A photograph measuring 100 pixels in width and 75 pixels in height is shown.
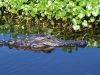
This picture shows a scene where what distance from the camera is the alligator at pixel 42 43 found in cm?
668

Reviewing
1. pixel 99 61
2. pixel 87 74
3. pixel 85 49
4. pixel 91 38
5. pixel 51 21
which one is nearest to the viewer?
pixel 87 74

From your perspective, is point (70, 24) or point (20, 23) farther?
point (20, 23)

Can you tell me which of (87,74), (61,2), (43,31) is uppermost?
(61,2)

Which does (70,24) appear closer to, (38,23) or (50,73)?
(38,23)

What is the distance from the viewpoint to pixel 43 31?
781 cm

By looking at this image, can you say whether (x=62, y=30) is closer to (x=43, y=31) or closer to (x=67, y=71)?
(x=43, y=31)

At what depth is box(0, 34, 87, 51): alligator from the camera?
6.68 meters

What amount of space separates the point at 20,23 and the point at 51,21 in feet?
2.99

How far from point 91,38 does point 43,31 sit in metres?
1.26

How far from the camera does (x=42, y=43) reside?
676 cm

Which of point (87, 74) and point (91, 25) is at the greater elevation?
point (91, 25)

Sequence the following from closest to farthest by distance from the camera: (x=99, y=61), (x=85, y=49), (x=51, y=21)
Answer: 1. (x=99, y=61)
2. (x=85, y=49)
3. (x=51, y=21)

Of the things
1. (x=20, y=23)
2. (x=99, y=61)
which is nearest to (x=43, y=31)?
(x=20, y=23)

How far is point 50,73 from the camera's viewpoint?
18.1 feet
